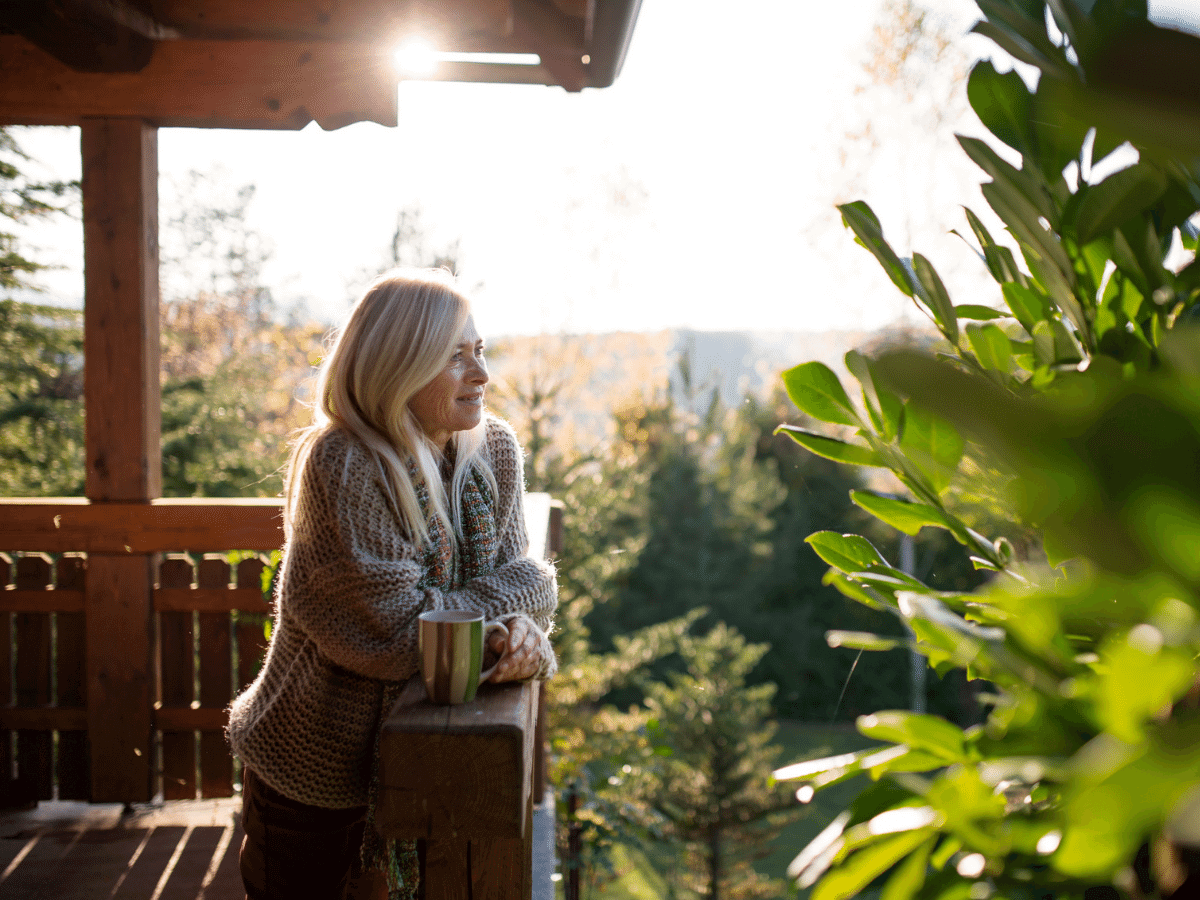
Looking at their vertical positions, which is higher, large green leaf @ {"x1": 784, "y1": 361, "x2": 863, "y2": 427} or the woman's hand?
large green leaf @ {"x1": 784, "y1": 361, "x2": 863, "y2": 427}

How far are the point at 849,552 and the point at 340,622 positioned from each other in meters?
0.83

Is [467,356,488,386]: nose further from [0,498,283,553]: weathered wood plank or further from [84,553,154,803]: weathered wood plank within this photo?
[84,553,154,803]: weathered wood plank

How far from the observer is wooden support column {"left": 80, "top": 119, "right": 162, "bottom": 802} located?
105 inches

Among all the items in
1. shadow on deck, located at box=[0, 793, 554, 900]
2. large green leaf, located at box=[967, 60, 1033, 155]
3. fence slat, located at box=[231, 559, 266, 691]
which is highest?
large green leaf, located at box=[967, 60, 1033, 155]

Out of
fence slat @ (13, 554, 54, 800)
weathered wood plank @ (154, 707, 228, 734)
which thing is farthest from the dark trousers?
fence slat @ (13, 554, 54, 800)

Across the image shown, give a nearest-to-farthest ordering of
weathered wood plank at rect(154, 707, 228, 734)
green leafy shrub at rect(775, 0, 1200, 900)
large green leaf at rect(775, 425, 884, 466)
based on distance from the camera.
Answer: green leafy shrub at rect(775, 0, 1200, 900)
large green leaf at rect(775, 425, 884, 466)
weathered wood plank at rect(154, 707, 228, 734)

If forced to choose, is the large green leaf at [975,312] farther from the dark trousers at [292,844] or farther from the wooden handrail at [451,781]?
the dark trousers at [292,844]

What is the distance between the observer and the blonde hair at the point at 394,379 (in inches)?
56.1

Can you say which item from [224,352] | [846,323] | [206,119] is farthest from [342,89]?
[846,323]

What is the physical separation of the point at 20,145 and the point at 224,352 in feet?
21.2

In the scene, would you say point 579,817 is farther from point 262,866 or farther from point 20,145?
point 20,145

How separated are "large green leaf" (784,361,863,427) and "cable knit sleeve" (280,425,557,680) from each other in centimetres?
71

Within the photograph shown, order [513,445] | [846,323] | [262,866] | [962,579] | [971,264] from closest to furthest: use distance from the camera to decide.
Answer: [262,866] < [513,445] < [971,264] < [846,323] < [962,579]

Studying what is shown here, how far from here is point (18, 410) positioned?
589 cm
